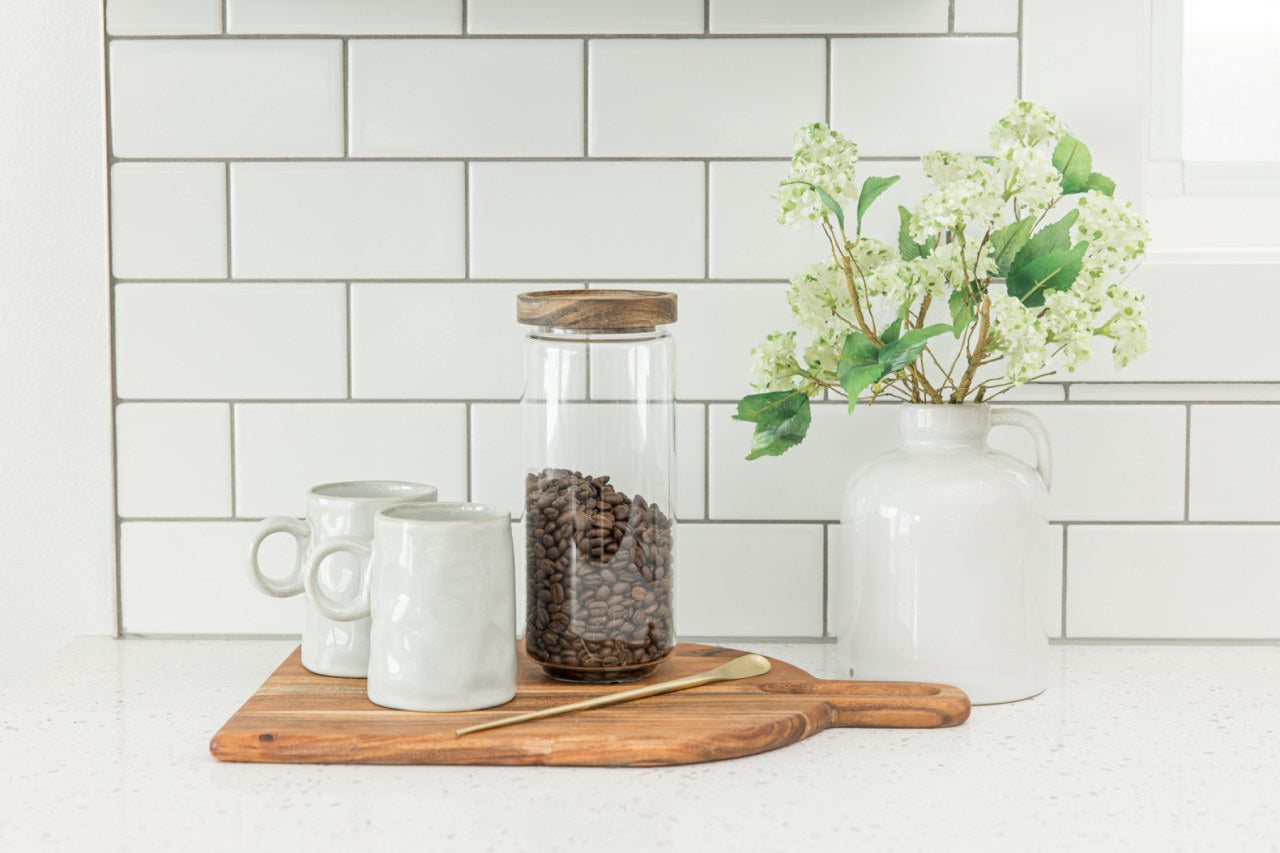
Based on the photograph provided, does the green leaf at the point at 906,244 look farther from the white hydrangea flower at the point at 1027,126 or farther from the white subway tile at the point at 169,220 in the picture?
the white subway tile at the point at 169,220

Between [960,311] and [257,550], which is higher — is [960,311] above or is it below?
above

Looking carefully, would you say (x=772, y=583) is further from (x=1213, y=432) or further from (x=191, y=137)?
(x=191, y=137)

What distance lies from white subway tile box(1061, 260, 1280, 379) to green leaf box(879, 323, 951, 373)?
0.33 m

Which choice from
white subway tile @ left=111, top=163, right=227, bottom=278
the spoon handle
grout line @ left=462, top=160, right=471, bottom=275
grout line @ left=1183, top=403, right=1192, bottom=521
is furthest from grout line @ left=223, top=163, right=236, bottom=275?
grout line @ left=1183, top=403, right=1192, bottom=521

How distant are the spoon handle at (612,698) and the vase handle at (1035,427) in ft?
1.04

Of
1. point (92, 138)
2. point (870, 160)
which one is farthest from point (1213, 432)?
point (92, 138)

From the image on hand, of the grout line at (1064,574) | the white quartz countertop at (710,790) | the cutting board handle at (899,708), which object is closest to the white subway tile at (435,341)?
the white quartz countertop at (710,790)

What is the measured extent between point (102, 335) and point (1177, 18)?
44.7 inches

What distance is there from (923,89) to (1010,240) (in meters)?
0.26

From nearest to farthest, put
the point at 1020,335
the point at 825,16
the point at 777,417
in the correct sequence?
the point at 1020,335
the point at 777,417
the point at 825,16

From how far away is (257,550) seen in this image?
0.94 metres

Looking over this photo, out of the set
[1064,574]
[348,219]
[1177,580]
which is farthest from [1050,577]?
[348,219]

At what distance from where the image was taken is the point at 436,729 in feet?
2.70

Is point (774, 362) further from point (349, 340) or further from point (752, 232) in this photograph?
point (349, 340)
